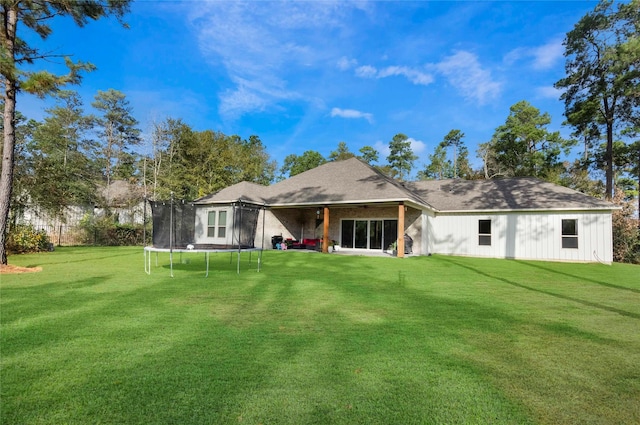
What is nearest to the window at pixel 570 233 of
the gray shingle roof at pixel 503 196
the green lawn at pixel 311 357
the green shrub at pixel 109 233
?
the gray shingle roof at pixel 503 196

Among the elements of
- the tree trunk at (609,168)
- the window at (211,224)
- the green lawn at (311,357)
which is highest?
the tree trunk at (609,168)

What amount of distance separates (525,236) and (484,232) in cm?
184

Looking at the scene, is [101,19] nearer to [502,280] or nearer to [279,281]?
[279,281]

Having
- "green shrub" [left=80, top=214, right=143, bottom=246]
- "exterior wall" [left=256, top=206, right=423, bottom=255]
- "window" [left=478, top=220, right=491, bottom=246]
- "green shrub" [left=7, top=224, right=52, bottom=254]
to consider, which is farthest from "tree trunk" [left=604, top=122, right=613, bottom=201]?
"green shrub" [left=7, top=224, right=52, bottom=254]

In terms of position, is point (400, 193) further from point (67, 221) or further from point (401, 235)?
point (67, 221)

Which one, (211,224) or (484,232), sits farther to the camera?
(211,224)

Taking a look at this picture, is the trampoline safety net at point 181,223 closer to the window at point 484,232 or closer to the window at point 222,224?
the window at point 222,224

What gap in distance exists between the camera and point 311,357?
3.19 meters

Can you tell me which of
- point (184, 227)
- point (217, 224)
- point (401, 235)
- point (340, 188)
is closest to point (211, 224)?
point (217, 224)

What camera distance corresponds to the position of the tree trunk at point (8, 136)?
8875mm

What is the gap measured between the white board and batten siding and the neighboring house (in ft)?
0.12

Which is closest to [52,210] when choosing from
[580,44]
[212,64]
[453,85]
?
[212,64]

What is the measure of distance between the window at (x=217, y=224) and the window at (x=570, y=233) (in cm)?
1737

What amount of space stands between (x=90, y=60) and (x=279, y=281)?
28.2 ft
